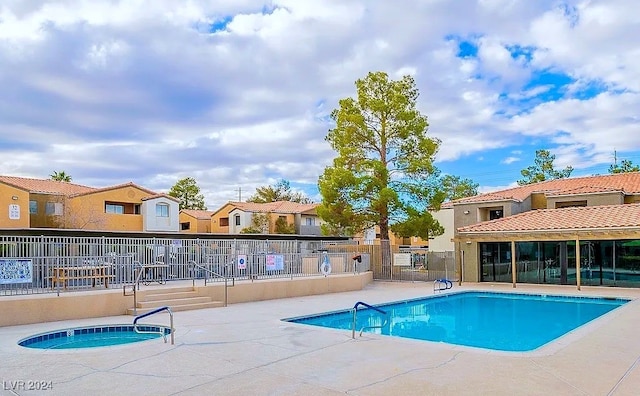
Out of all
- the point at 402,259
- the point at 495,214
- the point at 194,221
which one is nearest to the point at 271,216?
the point at 194,221

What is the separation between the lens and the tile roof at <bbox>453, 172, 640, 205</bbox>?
2530cm

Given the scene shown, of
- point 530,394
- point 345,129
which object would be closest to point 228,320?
point 530,394

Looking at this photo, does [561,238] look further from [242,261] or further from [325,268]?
[242,261]

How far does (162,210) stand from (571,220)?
100 ft

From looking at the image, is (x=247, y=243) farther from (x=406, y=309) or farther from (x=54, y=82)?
(x=54, y=82)

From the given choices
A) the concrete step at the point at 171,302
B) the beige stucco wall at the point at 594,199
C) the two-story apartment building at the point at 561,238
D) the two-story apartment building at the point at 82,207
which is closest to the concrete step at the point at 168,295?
the concrete step at the point at 171,302

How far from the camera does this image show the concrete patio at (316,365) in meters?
6.11

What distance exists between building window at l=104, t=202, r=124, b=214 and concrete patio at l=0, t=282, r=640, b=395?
1162 inches

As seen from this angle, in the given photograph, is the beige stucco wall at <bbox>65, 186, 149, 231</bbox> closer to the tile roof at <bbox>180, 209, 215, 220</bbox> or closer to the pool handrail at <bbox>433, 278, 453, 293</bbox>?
the tile roof at <bbox>180, 209, 215, 220</bbox>

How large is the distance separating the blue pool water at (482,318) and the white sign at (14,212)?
26.0 m

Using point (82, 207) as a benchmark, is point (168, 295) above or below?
below

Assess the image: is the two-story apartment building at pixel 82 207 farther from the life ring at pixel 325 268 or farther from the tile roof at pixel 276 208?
the life ring at pixel 325 268

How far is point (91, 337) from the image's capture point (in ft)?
35.2

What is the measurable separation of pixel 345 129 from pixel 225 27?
45.7 feet
